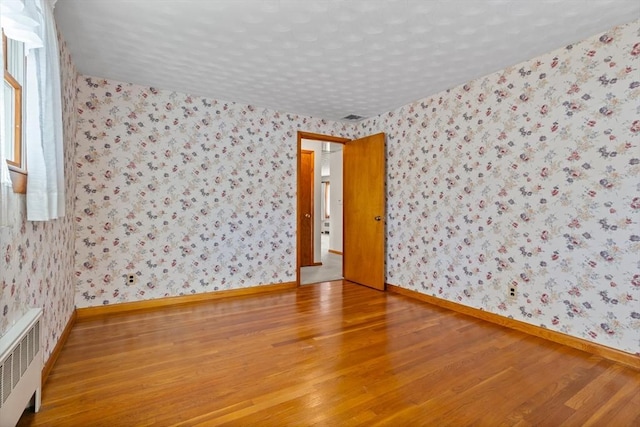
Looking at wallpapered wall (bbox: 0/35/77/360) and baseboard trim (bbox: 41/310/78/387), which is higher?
wallpapered wall (bbox: 0/35/77/360)

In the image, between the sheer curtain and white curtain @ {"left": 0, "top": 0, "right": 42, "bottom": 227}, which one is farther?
the sheer curtain

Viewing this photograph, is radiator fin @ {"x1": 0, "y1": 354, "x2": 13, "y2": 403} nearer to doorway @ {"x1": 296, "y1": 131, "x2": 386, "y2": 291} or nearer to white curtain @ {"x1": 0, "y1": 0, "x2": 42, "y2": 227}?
white curtain @ {"x1": 0, "y1": 0, "x2": 42, "y2": 227}

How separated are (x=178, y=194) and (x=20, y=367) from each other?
2257mm

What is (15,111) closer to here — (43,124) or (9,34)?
(43,124)

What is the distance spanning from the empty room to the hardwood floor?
0.06 ft

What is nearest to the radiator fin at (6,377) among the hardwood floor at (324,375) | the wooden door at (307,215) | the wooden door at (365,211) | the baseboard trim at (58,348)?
the hardwood floor at (324,375)

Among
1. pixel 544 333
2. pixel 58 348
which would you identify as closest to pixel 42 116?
pixel 58 348

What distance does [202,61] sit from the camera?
2.68 m

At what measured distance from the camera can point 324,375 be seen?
1977mm

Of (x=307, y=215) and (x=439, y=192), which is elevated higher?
(x=439, y=192)

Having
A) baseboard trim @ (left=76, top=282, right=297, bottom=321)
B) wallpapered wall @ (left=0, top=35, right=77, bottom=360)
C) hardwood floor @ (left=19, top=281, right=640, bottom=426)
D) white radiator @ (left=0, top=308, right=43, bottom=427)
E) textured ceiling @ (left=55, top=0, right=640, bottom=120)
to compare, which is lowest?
hardwood floor @ (left=19, top=281, right=640, bottom=426)

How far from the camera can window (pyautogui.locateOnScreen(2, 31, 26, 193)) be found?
1506 mm

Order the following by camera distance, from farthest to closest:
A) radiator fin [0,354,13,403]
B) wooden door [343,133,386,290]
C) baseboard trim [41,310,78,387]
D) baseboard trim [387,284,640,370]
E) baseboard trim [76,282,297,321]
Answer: wooden door [343,133,386,290] → baseboard trim [76,282,297,321] → baseboard trim [387,284,640,370] → baseboard trim [41,310,78,387] → radiator fin [0,354,13,403]

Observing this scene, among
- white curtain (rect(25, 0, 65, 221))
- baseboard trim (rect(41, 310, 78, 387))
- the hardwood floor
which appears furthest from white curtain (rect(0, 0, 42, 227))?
baseboard trim (rect(41, 310, 78, 387))
